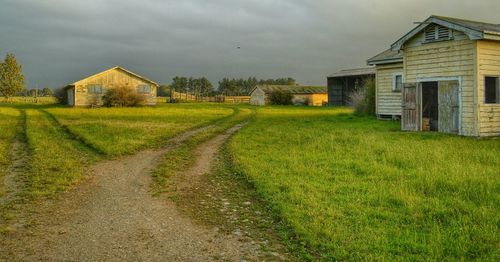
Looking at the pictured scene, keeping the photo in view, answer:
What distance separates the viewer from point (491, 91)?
18.9m

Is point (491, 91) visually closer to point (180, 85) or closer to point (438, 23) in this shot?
point (438, 23)

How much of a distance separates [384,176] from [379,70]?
787 inches

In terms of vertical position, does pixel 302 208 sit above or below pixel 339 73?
below

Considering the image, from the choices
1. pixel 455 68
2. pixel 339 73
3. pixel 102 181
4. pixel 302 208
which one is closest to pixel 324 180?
pixel 302 208

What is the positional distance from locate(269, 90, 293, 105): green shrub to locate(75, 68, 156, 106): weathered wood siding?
19377mm

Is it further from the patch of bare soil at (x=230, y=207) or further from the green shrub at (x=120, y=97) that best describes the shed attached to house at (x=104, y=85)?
the patch of bare soil at (x=230, y=207)

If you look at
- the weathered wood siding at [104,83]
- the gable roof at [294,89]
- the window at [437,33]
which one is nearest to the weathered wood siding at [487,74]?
the window at [437,33]

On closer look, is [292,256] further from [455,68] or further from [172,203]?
[455,68]

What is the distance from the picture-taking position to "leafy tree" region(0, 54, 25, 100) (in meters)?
87.9

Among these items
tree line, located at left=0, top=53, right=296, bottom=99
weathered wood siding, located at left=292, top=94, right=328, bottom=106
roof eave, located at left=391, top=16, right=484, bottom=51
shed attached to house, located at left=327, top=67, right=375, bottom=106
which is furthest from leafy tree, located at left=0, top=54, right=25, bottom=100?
roof eave, located at left=391, top=16, right=484, bottom=51

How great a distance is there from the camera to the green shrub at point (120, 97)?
58219mm

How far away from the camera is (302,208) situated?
7684 millimetres

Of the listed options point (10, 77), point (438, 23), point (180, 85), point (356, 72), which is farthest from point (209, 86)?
point (438, 23)

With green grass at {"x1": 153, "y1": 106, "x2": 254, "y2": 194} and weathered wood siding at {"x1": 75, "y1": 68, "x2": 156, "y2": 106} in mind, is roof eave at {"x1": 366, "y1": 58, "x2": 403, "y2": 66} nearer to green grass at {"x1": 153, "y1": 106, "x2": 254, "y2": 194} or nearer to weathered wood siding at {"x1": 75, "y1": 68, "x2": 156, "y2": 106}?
green grass at {"x1": 153, "y1": 106, "x2": 254, "y2": 194}
